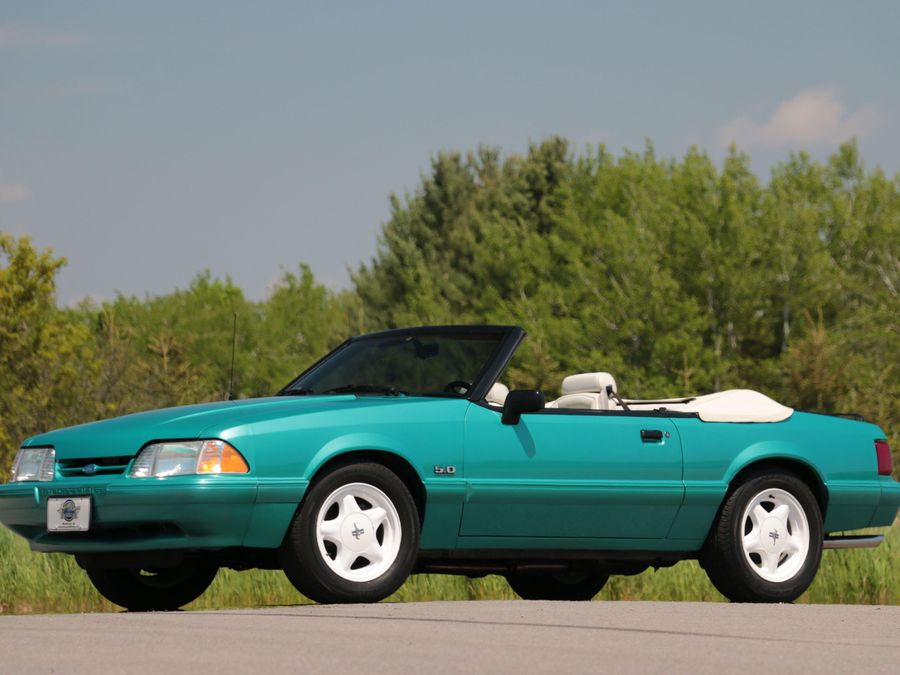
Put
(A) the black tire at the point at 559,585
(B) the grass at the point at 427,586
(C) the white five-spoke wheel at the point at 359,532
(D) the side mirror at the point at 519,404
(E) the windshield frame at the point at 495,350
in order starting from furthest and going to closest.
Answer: (B) the grass at the point at 427,586
(A) the black tire at the point at 559,585
(E) the windshield frame at the point at 495,350
(D) the side mirror at the point at 519,404
(C) the white five-spoke wheel at the point at 359,532

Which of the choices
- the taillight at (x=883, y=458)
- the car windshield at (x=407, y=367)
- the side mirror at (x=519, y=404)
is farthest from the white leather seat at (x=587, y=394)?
the taillight at (x=883, y=458)

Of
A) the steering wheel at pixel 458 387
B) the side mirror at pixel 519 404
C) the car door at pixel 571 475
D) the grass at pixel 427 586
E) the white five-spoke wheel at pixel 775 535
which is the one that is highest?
the steering wheel at pixel 458 387

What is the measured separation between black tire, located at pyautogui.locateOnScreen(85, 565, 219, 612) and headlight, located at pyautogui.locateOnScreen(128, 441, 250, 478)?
1553mm

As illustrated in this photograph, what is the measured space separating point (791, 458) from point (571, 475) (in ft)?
5.60

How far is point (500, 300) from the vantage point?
6356 cm

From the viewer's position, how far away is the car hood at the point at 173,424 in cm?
824

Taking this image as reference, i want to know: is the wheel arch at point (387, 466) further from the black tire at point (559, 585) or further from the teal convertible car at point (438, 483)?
the black tire at point (559, 585)

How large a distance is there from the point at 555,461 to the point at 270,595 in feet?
10.3

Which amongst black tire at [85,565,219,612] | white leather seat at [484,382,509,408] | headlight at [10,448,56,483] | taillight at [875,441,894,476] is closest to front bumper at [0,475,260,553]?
headlight at [10,448,56,483]

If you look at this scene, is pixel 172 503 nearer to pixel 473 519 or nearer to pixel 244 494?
pixel 244 494

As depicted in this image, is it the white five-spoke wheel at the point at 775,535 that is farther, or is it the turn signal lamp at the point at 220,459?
the white five-spoke wheel at the point at 775,535

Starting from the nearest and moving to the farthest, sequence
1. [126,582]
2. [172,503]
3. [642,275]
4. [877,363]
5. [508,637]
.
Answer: [508,637], [172,503], [126,582], [877,363], [642,275]

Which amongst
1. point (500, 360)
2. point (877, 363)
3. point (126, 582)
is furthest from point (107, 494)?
point (877, 363)

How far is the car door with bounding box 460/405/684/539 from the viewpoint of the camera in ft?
29.2
